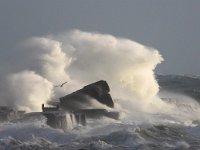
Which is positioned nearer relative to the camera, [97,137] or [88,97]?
[97,137]

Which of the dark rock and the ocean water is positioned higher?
the dark rock

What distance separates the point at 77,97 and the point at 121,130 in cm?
848

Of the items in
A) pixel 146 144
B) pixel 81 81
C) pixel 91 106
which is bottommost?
pixel 146 144

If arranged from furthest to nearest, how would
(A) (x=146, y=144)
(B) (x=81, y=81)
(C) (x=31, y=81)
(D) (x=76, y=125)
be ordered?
(B) (x=81, y=81), (C) (x=31, y=81), (D) (x=76, y=125), (A) (x=146, y=144)

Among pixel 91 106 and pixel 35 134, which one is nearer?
pixel 35 134

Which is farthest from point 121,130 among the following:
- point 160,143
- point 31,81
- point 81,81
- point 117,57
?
point 117,57

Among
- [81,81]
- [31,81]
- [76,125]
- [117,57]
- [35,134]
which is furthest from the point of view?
[117,57]

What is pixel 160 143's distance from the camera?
19219mm

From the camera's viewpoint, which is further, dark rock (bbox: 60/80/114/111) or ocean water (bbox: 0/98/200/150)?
dark rock (bbox: 60/80/114/111)

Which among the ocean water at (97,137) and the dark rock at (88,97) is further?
the dark rock at (88,97)

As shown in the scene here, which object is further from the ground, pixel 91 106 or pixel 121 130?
pixel 91 106

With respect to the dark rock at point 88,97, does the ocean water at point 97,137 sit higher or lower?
lower

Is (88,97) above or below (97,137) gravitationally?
above

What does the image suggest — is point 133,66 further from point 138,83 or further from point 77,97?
point 77,97
